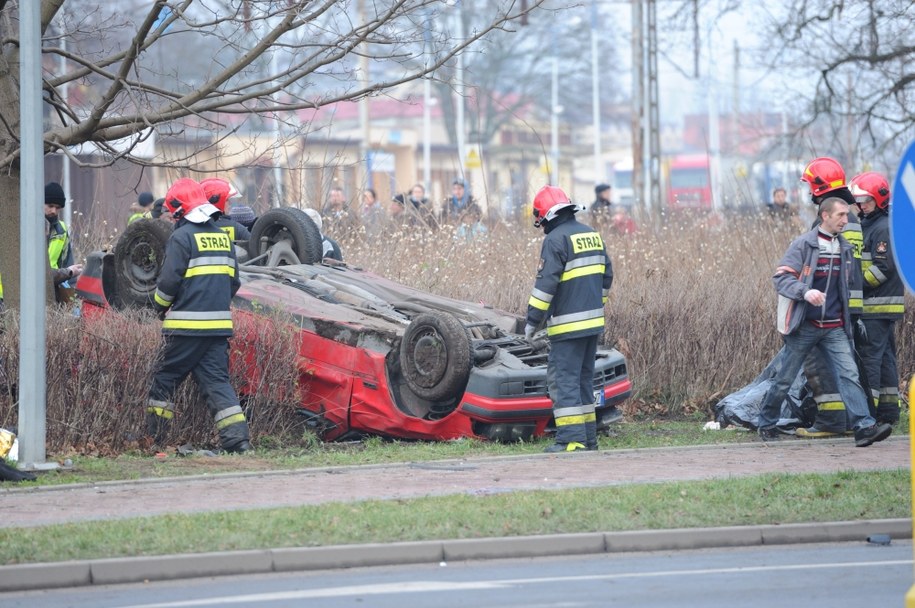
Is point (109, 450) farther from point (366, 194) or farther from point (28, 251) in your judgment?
point (366, 194)

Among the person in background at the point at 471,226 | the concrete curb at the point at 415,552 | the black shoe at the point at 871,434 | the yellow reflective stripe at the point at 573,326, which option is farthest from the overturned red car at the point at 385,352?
the person in background at the point at 471,226

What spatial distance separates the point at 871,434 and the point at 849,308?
102 cm

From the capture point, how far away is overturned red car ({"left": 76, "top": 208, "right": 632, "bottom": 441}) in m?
10.6

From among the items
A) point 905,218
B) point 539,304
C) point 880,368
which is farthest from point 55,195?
point 905,218

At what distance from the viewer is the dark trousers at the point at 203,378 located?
10.4 m

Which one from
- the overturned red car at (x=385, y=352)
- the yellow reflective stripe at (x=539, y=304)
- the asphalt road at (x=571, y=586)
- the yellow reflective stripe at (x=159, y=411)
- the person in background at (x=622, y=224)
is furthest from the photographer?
the person in background at (x=622, y=224)

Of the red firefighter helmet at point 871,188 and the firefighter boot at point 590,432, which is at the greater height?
the red firefighter helmet at point 871,188

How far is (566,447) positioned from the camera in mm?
10398

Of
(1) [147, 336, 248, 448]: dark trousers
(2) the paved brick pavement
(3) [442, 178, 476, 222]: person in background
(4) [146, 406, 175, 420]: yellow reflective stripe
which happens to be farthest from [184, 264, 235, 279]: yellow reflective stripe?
(3) [442, 178, 476, 222]: person in background

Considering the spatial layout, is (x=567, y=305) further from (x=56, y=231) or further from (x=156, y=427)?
(x=56, y=231)

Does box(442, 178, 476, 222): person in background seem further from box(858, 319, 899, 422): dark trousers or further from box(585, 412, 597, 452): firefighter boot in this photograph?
box(585, 412, 597, 452): firefighter boot

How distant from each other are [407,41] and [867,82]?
1267cm

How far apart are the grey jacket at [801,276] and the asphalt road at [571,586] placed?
11.6 feet

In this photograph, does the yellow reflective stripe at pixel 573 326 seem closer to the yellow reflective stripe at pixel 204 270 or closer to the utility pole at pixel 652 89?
the yellow reflective stripe at pixel 204 270
